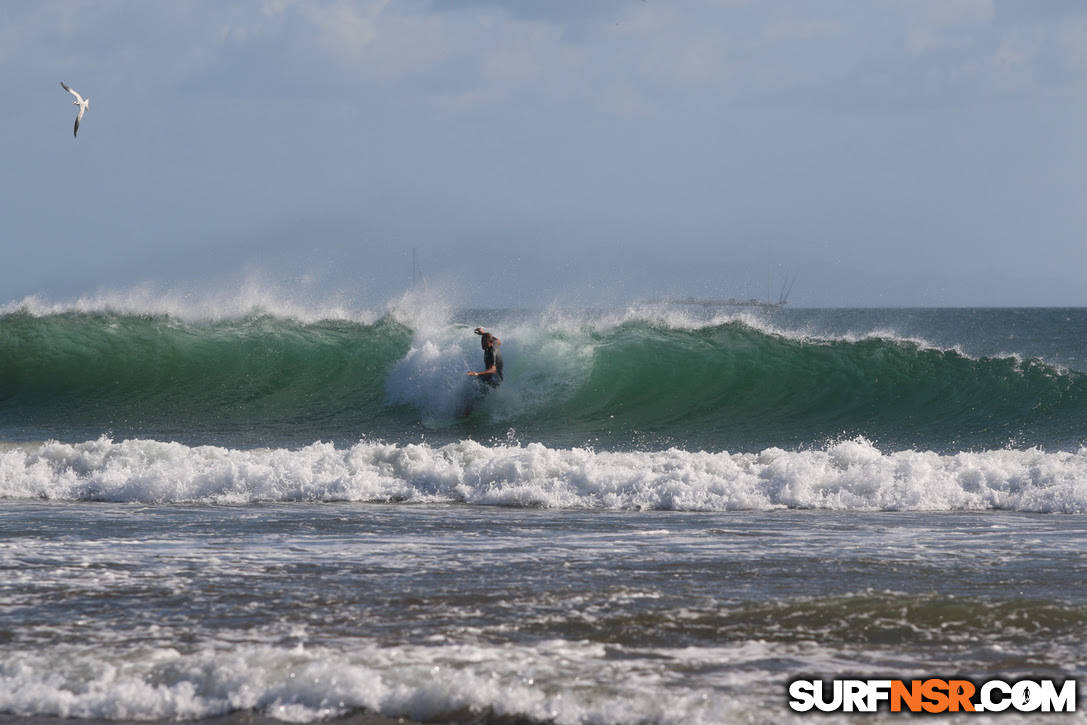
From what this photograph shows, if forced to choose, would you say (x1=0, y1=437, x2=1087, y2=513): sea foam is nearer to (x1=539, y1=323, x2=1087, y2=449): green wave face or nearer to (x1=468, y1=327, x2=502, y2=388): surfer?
(x1=539, y1=323, x2=1087, y2=449): green wave face

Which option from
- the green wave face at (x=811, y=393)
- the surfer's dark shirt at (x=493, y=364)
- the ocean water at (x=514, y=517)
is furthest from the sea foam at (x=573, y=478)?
the surfer's dark shirt at (x=493, y=364)

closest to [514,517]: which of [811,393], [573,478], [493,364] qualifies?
[573,478]

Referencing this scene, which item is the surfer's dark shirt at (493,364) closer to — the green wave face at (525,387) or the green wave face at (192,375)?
the green wave face at (525,387)

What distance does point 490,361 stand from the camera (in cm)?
1705

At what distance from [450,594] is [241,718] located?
1912 mm

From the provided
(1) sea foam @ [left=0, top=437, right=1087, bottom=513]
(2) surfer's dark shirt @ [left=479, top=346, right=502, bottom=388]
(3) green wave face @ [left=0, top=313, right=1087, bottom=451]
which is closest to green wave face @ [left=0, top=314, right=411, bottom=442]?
(3) green wave face @ [left=0, top=313, right=1087, bottom=451]

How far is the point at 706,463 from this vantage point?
12.0m

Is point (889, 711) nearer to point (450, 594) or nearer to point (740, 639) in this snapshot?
point (740, 639)

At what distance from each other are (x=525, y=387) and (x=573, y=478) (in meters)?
6.91

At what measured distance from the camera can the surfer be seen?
16.8 m

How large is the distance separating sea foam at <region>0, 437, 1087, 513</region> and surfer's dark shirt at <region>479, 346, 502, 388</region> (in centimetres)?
436

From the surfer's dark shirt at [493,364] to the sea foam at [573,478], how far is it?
4.36m

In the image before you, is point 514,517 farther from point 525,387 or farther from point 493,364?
point 525,387

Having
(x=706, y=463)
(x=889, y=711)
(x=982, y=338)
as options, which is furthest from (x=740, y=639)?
(x=982, y=338)
